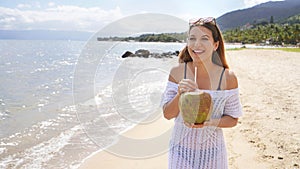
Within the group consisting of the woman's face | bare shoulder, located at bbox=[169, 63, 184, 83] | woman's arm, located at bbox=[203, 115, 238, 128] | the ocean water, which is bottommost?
the ocean water

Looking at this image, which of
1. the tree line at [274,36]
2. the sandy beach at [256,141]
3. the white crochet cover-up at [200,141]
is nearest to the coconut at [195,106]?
the white crochet cover-up at [200,141]

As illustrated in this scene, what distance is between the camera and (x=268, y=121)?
7312mm

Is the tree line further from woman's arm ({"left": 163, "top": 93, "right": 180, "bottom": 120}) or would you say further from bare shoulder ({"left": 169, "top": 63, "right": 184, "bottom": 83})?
woman's arm ({"left": 163, "top": 93, "right": 180, "bottom": 120})

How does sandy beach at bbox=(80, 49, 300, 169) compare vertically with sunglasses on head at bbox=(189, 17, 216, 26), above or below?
below

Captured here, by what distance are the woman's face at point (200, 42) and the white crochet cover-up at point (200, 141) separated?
0.26 meters

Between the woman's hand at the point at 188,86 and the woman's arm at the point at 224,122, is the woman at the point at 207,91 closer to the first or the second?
the woman's arm at the point at 224,122

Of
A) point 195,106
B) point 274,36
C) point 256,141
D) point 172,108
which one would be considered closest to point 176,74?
point 172,108

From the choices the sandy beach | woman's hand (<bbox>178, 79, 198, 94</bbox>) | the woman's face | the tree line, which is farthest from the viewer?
the tree line

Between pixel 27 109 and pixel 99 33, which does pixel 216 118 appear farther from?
pixel 27 109

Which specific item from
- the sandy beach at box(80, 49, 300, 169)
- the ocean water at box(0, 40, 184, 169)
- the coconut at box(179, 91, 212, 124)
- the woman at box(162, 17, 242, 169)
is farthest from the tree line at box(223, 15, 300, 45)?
the coconut at box(179, 91, 212, 124)

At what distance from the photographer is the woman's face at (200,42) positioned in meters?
2.06

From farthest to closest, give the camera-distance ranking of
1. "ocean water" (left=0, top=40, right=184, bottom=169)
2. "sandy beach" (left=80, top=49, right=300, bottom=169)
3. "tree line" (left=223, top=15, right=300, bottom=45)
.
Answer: "tree line" (left=223, top=15, right=300, bottom=45) → "sandy beach" (left=80, top=49, right=300, bottom=169) → "ocean water" (left=0, top=40, right=184, bottom=169)

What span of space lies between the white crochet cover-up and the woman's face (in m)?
0.26

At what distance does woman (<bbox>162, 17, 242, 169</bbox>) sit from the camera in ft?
6.87
